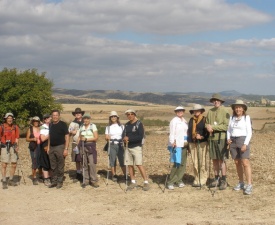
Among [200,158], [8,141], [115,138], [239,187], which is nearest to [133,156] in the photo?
[115,138]

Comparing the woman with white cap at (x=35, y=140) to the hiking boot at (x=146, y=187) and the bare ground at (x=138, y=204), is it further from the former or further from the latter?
the hiking boot at (x=146, y=187)

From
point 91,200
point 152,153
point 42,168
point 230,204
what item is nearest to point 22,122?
point 152,153

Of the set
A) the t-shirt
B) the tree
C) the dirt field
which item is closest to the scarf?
the dirt field

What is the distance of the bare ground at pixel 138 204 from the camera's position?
836 centimetres

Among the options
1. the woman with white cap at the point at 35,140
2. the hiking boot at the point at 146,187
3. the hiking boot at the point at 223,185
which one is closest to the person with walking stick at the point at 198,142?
the hiking boot at the point at 223,185

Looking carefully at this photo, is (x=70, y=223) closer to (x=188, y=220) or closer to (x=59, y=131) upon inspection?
(x=188, y=220)

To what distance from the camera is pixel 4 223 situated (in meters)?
8.45

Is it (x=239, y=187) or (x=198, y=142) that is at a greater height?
(x=198, y=142)

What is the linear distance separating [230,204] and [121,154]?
11.8 ft

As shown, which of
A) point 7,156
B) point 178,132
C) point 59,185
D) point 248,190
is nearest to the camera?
point 248,190

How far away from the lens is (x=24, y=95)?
107 ft

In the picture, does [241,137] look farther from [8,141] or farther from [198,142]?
[8,141]

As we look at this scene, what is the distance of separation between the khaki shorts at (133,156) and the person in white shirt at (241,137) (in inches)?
86.3

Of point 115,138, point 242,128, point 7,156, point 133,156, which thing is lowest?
point 7,156
